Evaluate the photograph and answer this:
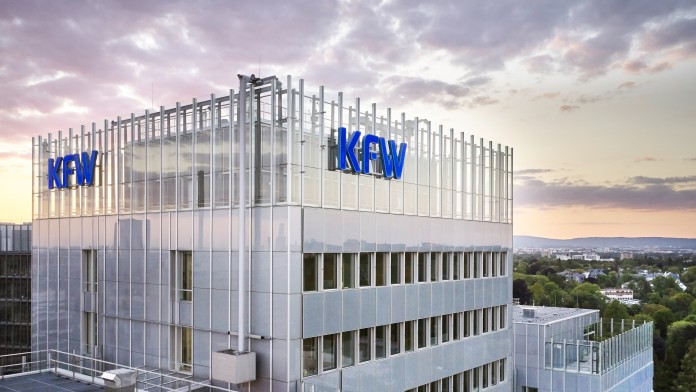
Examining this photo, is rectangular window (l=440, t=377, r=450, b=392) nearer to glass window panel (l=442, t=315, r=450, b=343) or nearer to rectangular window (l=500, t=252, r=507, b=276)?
glass window panel (l=442, t=315, r=450, b=343)

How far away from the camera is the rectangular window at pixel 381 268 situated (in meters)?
34.1

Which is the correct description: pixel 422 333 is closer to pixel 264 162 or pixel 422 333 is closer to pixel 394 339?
pixel 394 339

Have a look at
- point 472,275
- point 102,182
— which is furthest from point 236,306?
point 472,275

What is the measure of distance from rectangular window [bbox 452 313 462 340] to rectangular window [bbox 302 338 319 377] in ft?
45.7

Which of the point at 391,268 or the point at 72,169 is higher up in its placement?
the point at 72,169

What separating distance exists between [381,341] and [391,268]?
4075 mm

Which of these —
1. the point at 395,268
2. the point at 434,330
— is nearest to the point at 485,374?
the point at 434,330

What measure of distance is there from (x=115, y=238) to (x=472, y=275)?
2363 cm

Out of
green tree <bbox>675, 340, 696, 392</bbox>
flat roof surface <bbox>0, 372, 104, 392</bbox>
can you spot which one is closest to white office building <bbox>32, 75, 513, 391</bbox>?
flat roof surface <bbox>0, 372, 104, 392</bbox>

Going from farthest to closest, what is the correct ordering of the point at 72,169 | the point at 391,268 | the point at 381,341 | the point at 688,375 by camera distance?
1. the point at 688,375
2. the point at 72,169
3. the point at 391,268
4. the point at 381,341

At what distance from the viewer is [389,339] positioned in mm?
34594

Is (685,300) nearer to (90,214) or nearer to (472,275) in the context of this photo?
(472,275)

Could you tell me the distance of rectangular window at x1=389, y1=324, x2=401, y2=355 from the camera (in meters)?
35.0

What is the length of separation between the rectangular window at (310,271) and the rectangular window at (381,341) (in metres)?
6.01
